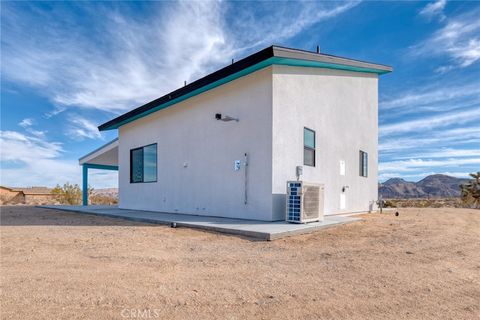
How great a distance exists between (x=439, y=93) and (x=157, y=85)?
11.0 m

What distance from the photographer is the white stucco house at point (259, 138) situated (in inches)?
269

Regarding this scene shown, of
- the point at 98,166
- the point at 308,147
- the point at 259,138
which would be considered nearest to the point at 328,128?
the point at 308,147

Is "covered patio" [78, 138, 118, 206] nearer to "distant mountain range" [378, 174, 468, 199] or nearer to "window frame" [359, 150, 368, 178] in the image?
"window frame" [359, 150, 368, 178]

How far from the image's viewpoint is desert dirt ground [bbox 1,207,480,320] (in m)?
2.25

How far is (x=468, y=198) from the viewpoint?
15680mm

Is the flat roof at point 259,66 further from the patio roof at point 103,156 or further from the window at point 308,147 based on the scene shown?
the patio roof at point 103,156

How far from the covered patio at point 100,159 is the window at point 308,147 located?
9608 mm

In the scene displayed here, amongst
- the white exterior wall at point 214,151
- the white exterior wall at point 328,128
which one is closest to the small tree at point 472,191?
the white exterior wall at point 328,128

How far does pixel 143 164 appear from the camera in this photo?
11.2 meters

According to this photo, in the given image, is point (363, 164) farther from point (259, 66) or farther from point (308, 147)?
point (259, 66)

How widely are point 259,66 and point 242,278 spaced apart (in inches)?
197

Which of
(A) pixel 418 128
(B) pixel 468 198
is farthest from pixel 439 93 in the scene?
(B) pixel 468 198

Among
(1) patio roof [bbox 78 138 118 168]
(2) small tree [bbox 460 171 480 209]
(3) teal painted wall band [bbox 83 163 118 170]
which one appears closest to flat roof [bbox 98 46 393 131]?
(1) patio roof [bbox 78 138 118 168]

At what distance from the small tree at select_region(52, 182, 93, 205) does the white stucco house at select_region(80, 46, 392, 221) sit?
10.8 meters
